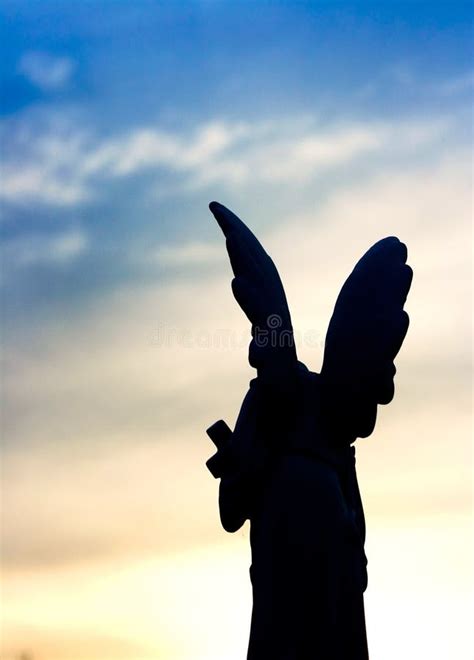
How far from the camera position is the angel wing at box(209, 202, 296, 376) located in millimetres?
8289

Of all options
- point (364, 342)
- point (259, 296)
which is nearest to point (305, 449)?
point (364, 342)

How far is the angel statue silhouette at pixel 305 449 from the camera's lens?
8109 mm

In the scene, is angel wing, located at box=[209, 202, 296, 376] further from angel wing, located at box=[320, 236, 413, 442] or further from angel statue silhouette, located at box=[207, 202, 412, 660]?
angel wing, located at box=[320, 236, 413, 442]

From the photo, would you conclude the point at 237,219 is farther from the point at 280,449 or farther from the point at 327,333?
the point at 280,449

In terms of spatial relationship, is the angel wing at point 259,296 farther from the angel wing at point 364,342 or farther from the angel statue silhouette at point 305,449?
the angel wing at point 364,342

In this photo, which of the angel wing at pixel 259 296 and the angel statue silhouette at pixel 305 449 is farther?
the angel wing at pixel 259 296

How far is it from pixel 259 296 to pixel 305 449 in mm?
1111

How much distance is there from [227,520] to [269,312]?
1.50 m

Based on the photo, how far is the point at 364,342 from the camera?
834cm

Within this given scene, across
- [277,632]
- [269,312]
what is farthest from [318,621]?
[269,312]

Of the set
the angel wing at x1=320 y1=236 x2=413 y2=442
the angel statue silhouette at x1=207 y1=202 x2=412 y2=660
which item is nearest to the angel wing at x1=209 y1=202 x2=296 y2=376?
the angel statue silhouette at x1=207 y1=202 x2=412 y2=660

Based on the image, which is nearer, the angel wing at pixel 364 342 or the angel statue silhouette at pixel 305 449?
the angel statue silhouette at pixel 305 449

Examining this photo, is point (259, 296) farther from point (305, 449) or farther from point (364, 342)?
point (305, 449)

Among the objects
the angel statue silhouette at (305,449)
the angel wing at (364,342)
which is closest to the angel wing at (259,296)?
the angel statue silhouette at (305,449)
